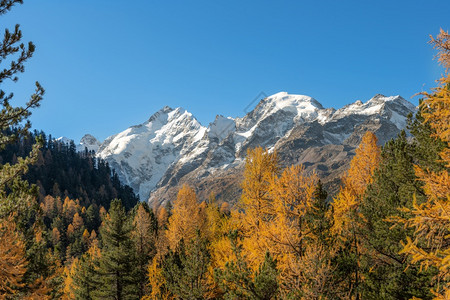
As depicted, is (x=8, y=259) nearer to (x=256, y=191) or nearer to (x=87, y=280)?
(x=256, y=191)

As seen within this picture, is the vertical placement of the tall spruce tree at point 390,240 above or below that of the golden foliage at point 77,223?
below

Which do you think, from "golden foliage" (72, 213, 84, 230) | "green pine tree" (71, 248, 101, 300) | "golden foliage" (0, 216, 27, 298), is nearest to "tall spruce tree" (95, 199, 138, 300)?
"green pine tree" (71, 248, 101, 300)

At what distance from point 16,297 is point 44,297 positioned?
1.40m

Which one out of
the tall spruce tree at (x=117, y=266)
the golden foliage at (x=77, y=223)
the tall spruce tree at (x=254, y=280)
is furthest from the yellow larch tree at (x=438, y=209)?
the golden foliage at (x=77, y=223)

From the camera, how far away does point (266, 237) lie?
1281cm

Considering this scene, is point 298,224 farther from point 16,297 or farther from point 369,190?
point 16,297

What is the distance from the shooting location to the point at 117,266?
21.7 m

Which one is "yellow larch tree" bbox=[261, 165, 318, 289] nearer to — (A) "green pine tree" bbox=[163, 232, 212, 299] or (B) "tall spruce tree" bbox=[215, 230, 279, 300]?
(B) "tall spruce tree" bbox=[215, 230, 279, 300]

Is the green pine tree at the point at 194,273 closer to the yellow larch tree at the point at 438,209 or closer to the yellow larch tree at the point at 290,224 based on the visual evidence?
the yellow larch tree at the point at 290,224

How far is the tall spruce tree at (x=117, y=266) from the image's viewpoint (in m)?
22.1

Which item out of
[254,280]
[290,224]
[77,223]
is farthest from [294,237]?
[77,223]

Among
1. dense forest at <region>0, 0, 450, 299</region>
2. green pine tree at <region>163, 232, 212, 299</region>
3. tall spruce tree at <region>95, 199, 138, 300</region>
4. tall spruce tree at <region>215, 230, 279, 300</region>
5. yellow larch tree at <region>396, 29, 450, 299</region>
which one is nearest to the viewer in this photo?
yellow larch tree at <region>396, 29, 450, 299</region>

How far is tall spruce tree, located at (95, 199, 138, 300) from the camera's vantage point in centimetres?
2212

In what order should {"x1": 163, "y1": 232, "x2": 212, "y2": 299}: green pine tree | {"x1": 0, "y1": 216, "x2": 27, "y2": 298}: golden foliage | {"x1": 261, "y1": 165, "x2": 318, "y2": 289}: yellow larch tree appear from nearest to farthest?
{"x1": 0, "y1": 216, "x2": 27, "y2": 298}: golden foliage → {"x1": 261, "y1": 165, "x2": 318, "y2": 289}: yellow larch tree → {"x1": 163, "y1": 232, "x2": 212, "y2": 299}: green pine tree
